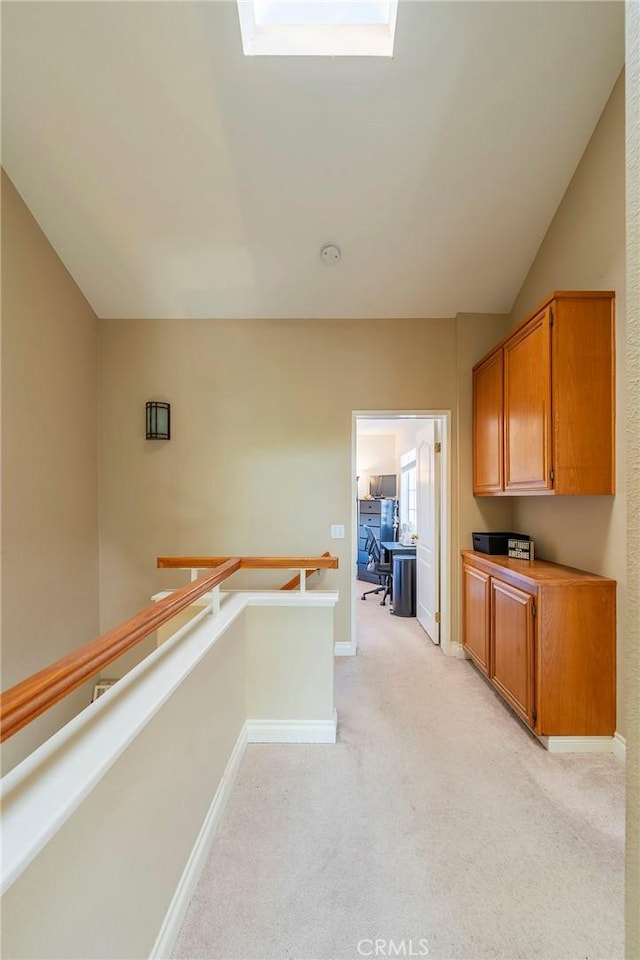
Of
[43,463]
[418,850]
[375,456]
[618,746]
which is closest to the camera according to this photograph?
[418,850]

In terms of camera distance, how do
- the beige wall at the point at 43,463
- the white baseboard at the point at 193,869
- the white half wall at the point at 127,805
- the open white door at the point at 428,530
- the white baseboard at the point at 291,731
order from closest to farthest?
the white half wall at the point at 127,805, the white baseboard at the point at 193,869, the white baseboard at the point at 291,731, the beige wall at the point at 43,463, the open white door at the point at 428,530

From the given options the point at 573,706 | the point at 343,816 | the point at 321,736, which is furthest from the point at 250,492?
the point at 573,706

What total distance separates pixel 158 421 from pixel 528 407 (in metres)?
2.75

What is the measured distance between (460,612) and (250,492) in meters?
2.03

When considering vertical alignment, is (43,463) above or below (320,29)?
below

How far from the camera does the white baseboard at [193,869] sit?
45.2 inches

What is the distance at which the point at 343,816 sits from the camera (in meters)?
1.68

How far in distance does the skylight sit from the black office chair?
455cm

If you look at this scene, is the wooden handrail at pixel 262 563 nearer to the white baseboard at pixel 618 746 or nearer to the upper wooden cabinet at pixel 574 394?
the upper wooden cabinet at pixel 574 394

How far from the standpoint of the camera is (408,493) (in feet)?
19.2

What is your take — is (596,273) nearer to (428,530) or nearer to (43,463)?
(428,530)

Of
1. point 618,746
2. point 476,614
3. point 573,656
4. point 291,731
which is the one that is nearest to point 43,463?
point 291,731

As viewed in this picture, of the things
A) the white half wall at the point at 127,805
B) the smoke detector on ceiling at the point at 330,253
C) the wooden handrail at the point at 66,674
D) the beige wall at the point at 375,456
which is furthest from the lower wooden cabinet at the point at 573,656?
the beige wall at the point at 375,456

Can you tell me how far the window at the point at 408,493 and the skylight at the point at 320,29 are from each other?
3.72m
